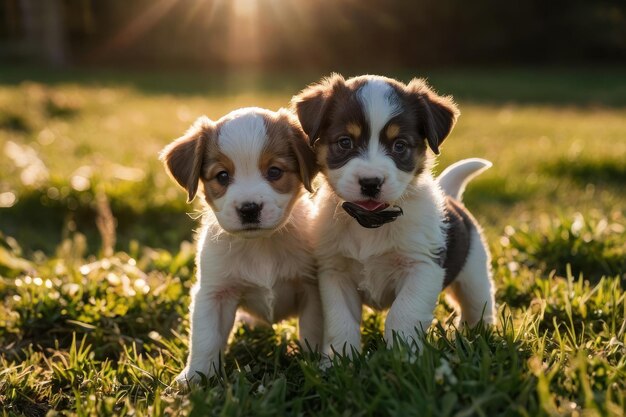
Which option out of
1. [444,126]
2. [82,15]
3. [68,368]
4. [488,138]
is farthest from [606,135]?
[82,15]

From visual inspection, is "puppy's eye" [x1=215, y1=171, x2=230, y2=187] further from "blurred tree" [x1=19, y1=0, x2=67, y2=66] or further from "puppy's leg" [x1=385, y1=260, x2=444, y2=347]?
"blurred tree" [x1=19, y1=0, x2=67, y2=66]

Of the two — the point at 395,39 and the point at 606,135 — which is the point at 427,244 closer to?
the point at 606,135

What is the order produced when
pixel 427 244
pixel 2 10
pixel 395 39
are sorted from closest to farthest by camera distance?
1. pixel 427 244
2. pixel 2 10
3. pixel 395 39

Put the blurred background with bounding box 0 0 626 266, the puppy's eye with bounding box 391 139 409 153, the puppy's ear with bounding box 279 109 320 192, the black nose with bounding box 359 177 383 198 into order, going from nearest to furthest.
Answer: the black nose with bounding box 359 177 383 198, the puppy's eye with bounding box 391 139 409 153, the puppy's ear with bounding box 279 109 320 192, the blurred background with bounding box 0 0 626 266

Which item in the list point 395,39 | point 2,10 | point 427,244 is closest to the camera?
point 427,244

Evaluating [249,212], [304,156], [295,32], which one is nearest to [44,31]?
[295,32]

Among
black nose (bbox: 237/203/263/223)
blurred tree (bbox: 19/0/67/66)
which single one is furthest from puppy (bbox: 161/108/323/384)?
blurred tree (bbox: 19/0/67/66)
